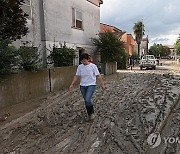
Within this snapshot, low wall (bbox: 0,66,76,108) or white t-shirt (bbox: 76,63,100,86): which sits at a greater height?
white t-shirt (bbox: 76,63,100,86)

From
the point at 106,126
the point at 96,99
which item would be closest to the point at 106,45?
the point at 96,99

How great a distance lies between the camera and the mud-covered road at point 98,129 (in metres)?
4.71

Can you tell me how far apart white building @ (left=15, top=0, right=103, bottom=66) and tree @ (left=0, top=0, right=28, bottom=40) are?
10.1 ft

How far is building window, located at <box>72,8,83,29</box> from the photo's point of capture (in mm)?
17658

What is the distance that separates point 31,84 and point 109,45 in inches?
472

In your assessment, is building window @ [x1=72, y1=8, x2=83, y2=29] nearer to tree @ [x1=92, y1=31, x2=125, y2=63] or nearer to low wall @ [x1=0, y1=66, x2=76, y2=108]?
tree @ [x1=92, y1=31, x2=125, y2=63]

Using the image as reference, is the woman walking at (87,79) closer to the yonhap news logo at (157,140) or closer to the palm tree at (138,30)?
the yonhap news logo at (157,140)

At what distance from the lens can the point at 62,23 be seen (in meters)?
16.1

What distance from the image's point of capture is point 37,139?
534 centimetres

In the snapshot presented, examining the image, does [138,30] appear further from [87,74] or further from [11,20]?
[87,74]

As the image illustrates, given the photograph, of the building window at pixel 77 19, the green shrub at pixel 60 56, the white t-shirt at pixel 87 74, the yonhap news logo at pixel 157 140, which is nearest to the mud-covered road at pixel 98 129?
the yonhap news logo at pixel 157 140

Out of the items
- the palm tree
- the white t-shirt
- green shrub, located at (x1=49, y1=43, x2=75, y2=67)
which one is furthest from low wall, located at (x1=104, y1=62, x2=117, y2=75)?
the palm tree

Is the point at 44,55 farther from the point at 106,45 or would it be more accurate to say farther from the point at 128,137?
the point at 128,137

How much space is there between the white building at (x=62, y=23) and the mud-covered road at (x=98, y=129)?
5.74 m
